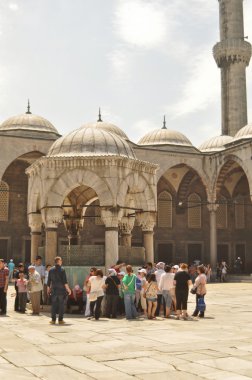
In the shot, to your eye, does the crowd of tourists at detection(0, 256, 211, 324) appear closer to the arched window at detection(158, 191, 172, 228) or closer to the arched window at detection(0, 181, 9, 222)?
the arched window at detection(0, 181, 9, 222)

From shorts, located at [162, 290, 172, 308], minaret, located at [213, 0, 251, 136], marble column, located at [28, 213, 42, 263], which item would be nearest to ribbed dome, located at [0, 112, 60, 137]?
minaret, located at [213, 0, 251, 136]

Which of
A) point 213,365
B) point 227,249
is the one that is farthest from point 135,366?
point 227,249

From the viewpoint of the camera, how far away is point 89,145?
424 inches

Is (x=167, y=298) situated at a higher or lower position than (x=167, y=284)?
lower

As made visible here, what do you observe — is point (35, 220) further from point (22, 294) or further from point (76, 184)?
point (22, 294)

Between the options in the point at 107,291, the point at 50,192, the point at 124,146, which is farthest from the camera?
the point at 124,146

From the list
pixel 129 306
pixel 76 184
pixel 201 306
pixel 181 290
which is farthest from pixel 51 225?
pixel 201 306

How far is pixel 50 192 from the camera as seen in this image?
1027 centimetres

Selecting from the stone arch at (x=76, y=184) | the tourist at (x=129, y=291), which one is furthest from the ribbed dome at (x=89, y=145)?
the tourist at (x=129, y=291)

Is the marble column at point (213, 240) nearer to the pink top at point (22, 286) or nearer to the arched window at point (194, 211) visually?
the arched window at point (194, 211)

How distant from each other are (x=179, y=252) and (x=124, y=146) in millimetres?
17522

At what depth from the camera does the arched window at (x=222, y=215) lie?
2880cm

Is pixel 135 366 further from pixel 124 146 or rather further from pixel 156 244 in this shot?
pixel 156 244

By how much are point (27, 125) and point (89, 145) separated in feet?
53.6
